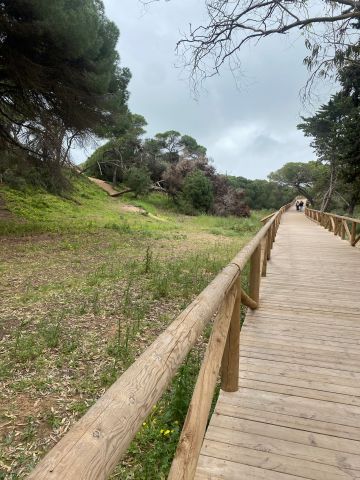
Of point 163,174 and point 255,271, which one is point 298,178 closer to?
point 163,174

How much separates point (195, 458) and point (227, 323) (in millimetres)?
917

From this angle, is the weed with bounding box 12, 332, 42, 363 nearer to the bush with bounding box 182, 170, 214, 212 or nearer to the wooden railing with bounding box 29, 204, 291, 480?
the wooden railing with bounding box 29, 204, 291, 480

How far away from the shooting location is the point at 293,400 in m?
2.86

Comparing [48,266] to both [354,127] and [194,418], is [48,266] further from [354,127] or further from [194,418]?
[354,127]

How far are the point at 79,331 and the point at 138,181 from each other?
2659cm

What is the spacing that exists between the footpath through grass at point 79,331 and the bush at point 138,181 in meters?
19.8

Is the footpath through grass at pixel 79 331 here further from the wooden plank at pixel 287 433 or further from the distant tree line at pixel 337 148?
the distant tree line at pixel 337 148

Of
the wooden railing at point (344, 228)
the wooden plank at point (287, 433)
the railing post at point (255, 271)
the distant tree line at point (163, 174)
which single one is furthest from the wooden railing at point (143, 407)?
the distant tree line at point (163, 174)

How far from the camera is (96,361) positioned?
3.91 m

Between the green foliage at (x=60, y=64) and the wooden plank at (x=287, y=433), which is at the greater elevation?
the green foliage at (x=60, y=64)

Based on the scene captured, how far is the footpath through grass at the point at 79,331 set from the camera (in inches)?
110

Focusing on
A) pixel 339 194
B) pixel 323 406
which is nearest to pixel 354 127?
pixel 323 406

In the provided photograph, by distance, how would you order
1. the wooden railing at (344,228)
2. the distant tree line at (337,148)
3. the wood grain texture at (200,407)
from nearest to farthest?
1. the wood grain texture at (200,407)
2. the wooden railing at (344,228)
3. the distant tree line at (337,148)

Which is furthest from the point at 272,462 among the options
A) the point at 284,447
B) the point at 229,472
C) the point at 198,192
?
the point at 198,192
